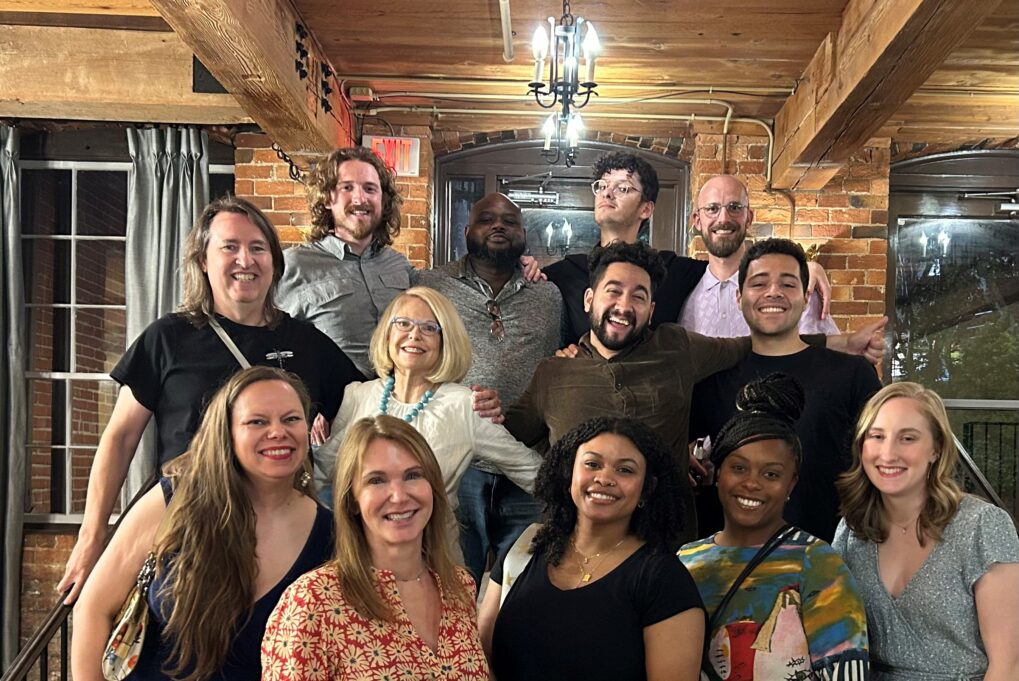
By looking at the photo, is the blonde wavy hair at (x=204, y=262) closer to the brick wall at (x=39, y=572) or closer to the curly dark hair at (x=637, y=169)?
the curly dark hair at (x=637, y=169)

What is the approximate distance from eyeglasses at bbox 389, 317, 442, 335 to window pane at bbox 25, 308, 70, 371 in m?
3.65

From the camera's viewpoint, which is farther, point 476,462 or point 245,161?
point 245,161

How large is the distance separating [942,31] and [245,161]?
3519 millimetres

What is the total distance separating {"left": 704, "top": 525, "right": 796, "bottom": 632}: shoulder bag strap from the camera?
2.06 metres

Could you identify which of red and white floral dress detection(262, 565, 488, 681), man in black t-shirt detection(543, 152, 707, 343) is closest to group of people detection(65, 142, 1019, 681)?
red and white floral dress detection(262, 565, 488, 681)

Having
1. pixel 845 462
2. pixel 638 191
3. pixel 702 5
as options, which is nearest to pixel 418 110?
pixel 702 5

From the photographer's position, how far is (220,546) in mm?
1918

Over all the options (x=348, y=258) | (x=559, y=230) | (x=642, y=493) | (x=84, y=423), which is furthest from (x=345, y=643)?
(x=84, y=423)

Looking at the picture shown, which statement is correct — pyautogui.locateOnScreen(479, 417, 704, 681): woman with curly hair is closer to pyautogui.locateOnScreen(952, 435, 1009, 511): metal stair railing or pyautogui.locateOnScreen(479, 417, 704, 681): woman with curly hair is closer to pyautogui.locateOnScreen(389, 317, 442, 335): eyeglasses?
pyautogui.locateOnScreen(389, 317, 442, 335): eyeglasses

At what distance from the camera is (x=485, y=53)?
4.55m

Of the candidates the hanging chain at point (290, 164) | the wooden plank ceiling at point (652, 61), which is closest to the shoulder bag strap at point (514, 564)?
the wooden plank ceiling at point (652, 61)

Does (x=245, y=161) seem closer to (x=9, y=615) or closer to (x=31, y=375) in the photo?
(x=31, y=375)

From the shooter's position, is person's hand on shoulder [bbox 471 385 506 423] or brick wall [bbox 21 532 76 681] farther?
brick wall [bbox 21 532 76 681]

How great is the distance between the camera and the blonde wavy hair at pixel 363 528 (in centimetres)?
180
